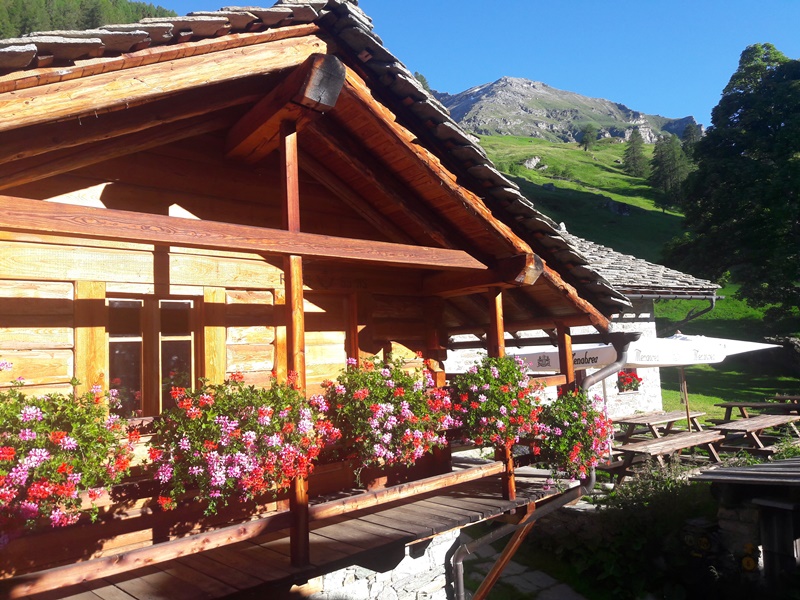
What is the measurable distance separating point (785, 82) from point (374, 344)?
2937 cm

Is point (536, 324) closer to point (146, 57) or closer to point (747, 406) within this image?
point (146, 57)

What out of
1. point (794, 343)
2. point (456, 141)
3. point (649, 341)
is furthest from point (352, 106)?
point (794, 343)

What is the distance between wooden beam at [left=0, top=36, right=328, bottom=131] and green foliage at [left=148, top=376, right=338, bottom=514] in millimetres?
1781

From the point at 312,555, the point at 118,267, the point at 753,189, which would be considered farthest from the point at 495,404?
the point at 753,189

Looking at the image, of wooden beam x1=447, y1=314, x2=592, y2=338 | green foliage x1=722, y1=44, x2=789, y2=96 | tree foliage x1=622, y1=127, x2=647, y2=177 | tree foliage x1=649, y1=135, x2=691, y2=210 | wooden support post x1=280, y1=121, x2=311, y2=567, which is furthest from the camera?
tree foliage x1=622, y1=127, x2=647, y2=177

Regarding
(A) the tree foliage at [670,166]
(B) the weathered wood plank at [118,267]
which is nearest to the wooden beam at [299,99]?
(B) the weathered wood plank at [118,267]

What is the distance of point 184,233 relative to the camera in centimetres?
377

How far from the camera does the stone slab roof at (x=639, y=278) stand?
14.0m

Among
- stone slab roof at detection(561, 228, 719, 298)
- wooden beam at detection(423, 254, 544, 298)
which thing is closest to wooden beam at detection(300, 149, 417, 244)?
wooden beam at detection(423, 254, 544, 298)

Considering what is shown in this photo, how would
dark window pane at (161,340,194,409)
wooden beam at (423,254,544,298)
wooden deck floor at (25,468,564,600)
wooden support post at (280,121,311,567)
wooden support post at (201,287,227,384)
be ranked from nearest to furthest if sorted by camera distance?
1. wooden deck floor at (25,468,564,600)
2. wooden support post at (280,121,311,567)
3. dark window pane at (161,340,194,409)
4. wooden support post at (201,287,227,384)
5. wooden beam at (423,254,544,298)

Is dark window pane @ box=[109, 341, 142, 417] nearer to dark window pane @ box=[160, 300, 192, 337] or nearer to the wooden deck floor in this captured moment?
dark window pane @ box=[160, 300, 192, 337]

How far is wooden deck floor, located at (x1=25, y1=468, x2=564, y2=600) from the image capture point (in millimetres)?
3857

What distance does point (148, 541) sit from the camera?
15.5 feet

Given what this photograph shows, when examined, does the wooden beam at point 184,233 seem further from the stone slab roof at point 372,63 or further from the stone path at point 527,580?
the stone path at point 527,580
